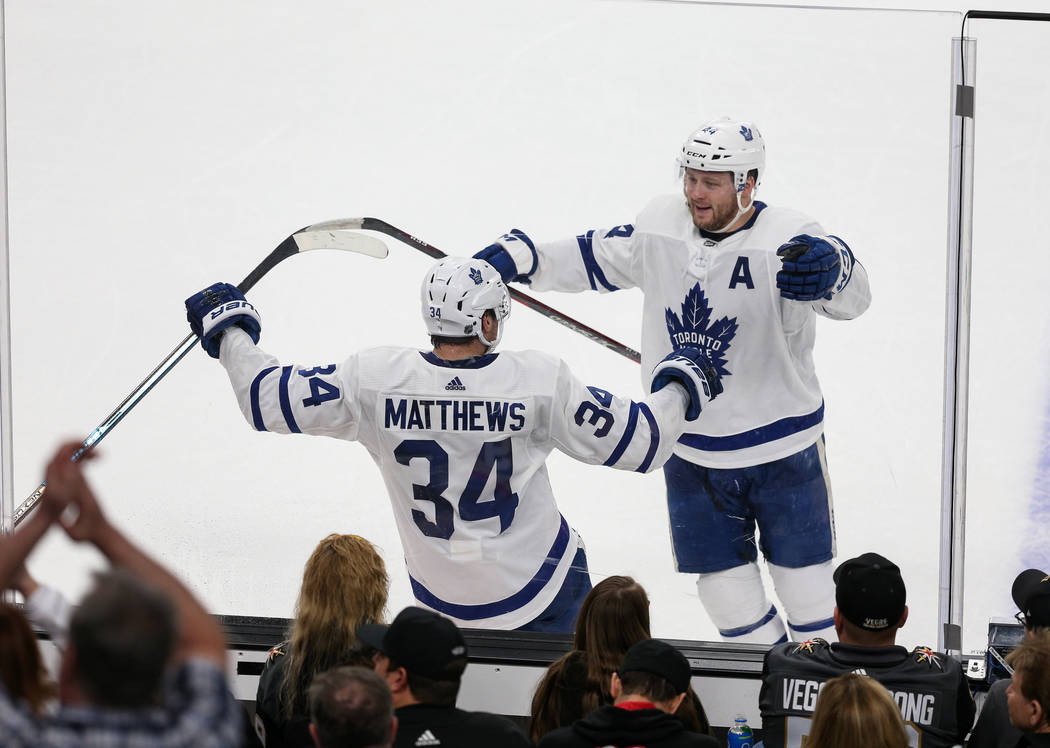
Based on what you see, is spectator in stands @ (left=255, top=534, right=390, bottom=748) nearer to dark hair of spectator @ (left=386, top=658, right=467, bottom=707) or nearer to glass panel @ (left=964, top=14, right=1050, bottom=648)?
dark hair of spectator @ (left=386, top=658, right=467, bottom=707)

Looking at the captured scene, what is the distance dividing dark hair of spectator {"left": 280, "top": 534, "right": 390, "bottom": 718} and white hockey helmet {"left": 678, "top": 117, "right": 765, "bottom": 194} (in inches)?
57.4

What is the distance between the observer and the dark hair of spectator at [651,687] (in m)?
2.35

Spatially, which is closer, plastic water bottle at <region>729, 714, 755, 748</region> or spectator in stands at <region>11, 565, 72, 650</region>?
spectator in stands at <region>11, 565, 72, 650</region>

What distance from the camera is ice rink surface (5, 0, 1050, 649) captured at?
447 cm

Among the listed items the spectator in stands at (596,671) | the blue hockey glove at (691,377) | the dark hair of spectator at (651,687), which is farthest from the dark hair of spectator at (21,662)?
the blue hockey glove at (691,377)

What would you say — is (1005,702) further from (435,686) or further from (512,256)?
(512,256)

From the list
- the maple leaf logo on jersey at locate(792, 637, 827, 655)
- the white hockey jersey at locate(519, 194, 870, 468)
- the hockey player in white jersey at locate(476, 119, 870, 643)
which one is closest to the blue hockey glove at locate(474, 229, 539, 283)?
the hockey player in white jersey at locate(476, 119, 870, 643)

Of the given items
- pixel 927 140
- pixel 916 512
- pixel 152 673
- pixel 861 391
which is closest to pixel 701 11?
pixel 927 140

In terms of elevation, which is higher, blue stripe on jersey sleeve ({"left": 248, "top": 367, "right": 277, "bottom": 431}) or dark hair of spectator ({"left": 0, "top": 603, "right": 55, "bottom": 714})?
blue stripe on jersey sleeve ({"left": 248, "top": 367, "right": 277, "bottom": 431})

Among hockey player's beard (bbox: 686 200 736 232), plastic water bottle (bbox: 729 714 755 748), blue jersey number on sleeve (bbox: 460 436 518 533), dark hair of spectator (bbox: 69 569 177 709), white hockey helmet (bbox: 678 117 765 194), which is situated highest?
white hockey helmet (bbox: 678 117 765 194)

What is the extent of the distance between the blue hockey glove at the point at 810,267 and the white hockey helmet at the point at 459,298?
713mm

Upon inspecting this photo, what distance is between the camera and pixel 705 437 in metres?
4.00

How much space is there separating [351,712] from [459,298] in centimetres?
149

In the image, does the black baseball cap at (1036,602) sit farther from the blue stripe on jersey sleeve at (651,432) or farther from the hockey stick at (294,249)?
the hockey stick at (294,249)
